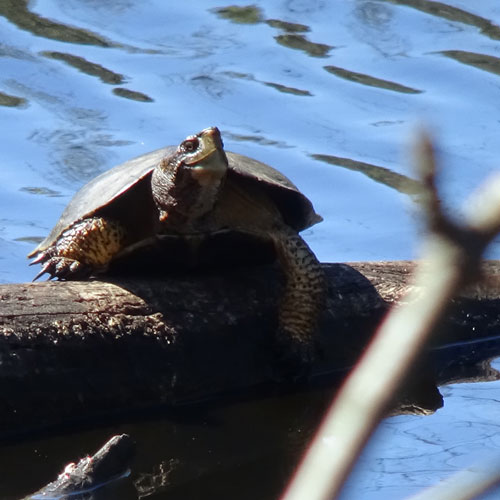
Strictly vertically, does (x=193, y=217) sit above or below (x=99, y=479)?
above

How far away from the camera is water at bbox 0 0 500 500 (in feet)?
25.4

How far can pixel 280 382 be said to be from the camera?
181 inches

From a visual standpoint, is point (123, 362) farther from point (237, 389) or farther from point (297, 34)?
point (297, 34)

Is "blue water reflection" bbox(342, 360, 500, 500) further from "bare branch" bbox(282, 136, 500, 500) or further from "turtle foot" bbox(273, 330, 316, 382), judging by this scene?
"bare branch" bbox(282, 136, 500, 500)

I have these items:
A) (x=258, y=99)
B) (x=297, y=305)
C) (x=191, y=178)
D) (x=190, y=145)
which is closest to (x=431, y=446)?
(x=297, y=305)

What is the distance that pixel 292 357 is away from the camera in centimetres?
454

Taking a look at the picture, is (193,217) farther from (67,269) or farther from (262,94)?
(262,94)

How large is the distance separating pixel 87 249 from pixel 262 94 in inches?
213

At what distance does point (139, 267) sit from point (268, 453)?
1.06m

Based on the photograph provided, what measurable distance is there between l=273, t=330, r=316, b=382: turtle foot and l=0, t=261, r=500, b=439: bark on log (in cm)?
5

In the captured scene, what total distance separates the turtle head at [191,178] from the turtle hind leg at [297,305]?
383 mm

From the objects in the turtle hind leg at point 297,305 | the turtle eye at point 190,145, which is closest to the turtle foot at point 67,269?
the turtle eye at point 190,145

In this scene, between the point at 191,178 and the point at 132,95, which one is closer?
the point at 191,178

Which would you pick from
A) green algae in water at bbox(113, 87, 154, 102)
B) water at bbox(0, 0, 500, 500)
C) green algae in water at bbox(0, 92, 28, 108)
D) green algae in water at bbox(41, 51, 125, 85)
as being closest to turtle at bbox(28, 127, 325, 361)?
water at bbox(0, 0, 500, 500)
